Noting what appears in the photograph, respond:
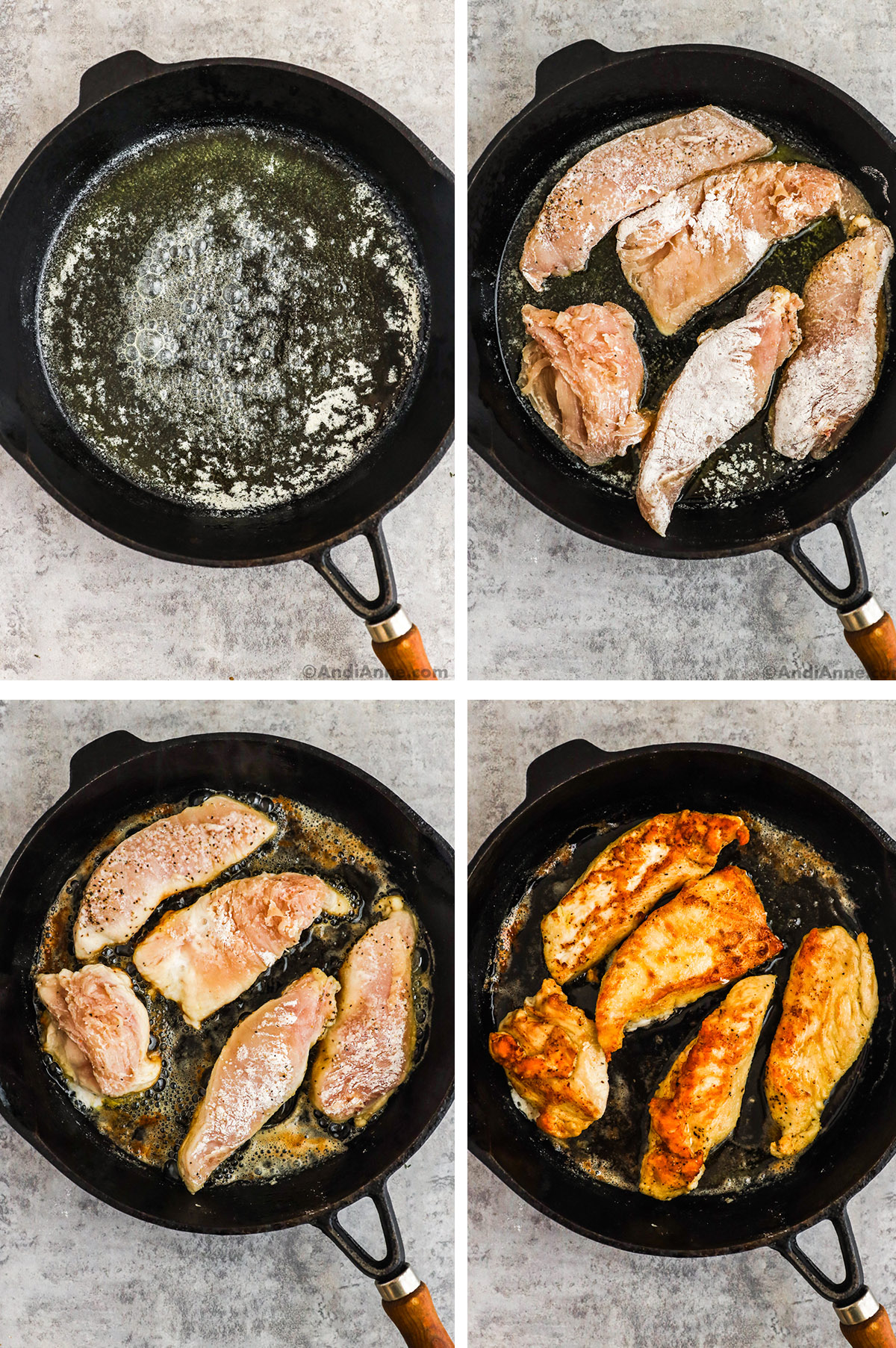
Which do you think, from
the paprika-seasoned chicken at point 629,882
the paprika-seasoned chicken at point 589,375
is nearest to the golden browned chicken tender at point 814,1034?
the paprika-seasoned chicken at point 629,882

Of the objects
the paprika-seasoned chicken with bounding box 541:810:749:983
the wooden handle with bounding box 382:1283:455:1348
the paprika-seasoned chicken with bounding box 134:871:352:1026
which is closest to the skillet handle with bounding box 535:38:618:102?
the paprika-seasoned chicken with bounding box 541:810:749:983

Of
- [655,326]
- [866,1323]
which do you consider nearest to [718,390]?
[655,326]

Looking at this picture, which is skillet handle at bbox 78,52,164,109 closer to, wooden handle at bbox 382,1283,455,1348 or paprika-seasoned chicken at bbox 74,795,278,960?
paprika-seasoned chicken at bbox 74,795,278,960

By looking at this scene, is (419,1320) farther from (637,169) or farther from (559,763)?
(637,169)

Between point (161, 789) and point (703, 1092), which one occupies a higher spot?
point (161, 789)

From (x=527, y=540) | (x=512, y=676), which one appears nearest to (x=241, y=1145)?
(x=512, y=676)

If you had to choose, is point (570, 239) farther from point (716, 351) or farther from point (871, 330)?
point (871, 330)
